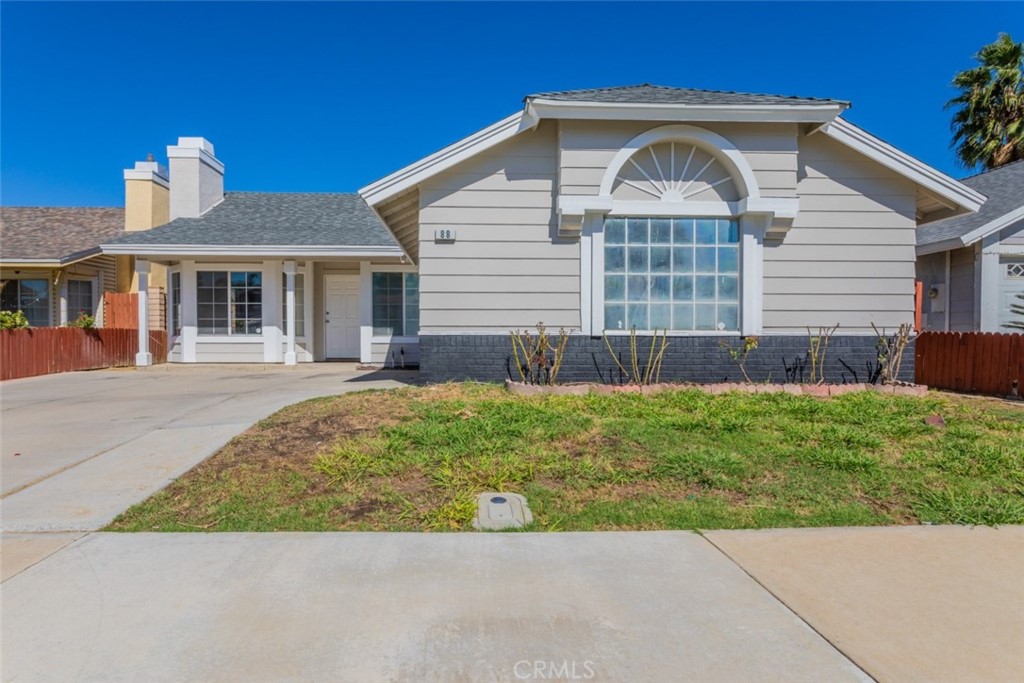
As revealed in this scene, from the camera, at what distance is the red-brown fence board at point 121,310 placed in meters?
16.1

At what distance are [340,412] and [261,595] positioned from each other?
12.9 ft

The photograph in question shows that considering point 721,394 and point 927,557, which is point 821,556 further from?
point 721,394

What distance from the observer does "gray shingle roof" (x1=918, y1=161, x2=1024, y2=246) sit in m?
12.8

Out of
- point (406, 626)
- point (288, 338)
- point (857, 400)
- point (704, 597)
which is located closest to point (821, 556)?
point (704, 597)

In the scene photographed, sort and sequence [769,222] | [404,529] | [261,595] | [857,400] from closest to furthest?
[261,595], [404,529], [857,400], [769,222]

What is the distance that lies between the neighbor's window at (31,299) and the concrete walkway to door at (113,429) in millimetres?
7049

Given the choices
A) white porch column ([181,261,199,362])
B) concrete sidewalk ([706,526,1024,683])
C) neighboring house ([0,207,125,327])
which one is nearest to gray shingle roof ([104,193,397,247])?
white porch column ([181,261,199,362])

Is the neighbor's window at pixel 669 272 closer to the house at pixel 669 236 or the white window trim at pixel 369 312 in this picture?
the house at pixel 669 236

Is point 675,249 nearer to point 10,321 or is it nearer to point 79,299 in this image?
point 10,321

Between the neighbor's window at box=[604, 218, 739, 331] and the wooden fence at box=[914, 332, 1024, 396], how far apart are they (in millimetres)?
3821

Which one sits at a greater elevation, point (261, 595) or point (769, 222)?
point (769, 222)

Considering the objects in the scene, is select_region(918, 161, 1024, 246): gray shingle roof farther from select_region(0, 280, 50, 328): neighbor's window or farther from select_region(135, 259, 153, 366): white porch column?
select_region(0, 280, 50, 328): neighbor's window

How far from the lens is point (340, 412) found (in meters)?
6.98

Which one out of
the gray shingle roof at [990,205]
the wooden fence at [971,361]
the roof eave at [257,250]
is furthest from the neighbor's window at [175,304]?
the gray shingle roof at [990,205]
